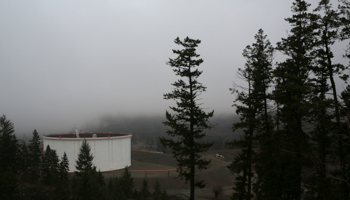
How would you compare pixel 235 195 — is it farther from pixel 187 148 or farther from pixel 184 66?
pixel 184 66

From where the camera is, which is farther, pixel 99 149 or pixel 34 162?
pixel 99 149

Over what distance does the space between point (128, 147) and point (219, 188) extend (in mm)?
29318

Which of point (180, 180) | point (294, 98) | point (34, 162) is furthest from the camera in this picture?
point (180, 180)

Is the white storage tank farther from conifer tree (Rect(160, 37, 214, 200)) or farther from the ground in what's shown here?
conifer tree (Rect(160, 37, 214, 200))

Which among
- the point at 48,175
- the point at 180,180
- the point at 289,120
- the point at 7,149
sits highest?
the point at 289,120

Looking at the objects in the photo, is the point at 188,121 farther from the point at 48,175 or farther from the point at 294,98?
the point at 48,175

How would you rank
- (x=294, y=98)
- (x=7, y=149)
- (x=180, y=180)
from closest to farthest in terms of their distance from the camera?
(x=294, y=98)
(x=7, y=149)
(x=180, y=180)

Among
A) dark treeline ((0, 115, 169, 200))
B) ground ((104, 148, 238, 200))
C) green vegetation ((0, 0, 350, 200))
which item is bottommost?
ground ((104, 148, 238, 200))

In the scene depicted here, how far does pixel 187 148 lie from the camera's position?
1533cm

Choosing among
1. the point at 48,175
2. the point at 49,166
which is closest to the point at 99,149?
the point at 49,166

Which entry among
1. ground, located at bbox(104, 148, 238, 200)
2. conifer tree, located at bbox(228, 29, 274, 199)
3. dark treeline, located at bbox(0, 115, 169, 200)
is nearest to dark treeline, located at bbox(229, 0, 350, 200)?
conifer tree, located at bbox(228, 29, 274, 199)

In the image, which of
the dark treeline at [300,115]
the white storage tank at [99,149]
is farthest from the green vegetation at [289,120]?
the white storage tank at [99,149]

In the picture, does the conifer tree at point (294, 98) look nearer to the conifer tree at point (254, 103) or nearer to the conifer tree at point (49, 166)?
the conifer tree at point (254, 103)

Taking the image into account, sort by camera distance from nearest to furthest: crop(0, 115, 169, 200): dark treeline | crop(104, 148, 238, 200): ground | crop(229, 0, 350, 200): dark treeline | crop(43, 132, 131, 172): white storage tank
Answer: crop(229, 0, 350, 200): dark treeline → crop(0, 115, 169, 200): dark treeline → crop(104, 148, 238, 200): ground → crop(43, 132, 131, 172): white storage tank
